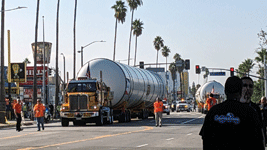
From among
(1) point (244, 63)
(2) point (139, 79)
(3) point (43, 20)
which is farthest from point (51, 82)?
(2) point (139, 79)

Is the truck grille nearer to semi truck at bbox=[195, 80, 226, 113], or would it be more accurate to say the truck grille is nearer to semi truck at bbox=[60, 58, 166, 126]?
semi truck at bbox=[60, 58, 166, 126]

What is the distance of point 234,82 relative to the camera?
19.2 feet

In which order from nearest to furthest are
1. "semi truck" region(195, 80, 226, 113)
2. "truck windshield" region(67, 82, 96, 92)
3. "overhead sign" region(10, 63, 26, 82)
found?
"truck windshield" region(67, 82, 96, 92) < "semi truck" region(195, 80, 226, 113) < "overhead sign" region(10, 63, 26, 82)

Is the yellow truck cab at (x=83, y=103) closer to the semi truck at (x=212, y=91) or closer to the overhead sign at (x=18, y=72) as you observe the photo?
the semi truck at (x=212, y=91)

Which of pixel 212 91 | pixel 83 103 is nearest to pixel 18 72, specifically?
pixel 212 91

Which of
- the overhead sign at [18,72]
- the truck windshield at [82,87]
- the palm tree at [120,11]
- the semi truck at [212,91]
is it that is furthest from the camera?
the palm tree at [120,11]

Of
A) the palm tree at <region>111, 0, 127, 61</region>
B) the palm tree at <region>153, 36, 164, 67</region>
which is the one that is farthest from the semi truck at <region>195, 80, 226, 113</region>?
the palm tree at <region>153, 36, 164, 67</region>

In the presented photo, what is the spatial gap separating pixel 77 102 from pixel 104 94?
2338mm

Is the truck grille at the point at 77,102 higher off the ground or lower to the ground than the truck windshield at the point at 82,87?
lower

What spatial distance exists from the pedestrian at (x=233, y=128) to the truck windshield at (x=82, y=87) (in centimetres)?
2892

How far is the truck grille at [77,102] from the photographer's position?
34.2 meters

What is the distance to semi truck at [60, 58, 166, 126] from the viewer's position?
3419cm

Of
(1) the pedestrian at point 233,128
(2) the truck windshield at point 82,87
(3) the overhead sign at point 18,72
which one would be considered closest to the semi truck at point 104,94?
(2) the truck windshield at point 82,87

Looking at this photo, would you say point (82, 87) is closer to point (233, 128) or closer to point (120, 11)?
point (233, 128)
